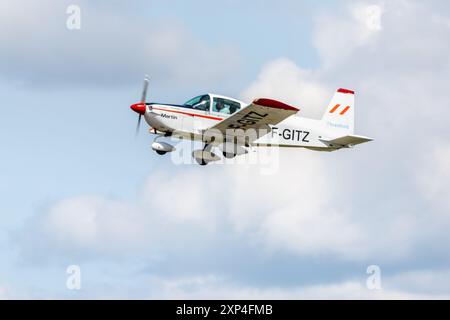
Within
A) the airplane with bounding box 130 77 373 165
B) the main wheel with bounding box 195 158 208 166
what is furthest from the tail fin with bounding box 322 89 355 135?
the main wheel with bounding box 195 158 208 166

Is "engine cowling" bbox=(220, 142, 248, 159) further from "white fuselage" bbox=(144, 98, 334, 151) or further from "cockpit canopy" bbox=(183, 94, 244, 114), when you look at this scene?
"cockpit canopy" bbox=(183, 94, 244, 114)

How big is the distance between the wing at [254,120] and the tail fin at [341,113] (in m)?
3.84

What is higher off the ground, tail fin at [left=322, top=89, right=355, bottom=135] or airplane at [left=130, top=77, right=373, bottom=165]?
tail fin at [left=322, top=89, right=355, bottom=135]

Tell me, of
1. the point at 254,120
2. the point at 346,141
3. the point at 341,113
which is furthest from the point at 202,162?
the point at 341,113

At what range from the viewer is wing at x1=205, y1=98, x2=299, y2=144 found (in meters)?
33.2

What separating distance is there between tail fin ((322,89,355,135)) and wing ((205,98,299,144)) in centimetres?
384

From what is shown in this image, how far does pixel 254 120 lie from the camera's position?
114ft

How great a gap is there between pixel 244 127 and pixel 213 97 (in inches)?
59.7

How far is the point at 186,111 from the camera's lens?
3553cm

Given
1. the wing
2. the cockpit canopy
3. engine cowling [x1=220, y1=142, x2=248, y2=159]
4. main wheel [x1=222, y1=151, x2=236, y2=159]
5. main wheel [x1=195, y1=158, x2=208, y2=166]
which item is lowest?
main wheel [x1=195, y1=158, x2=208, y2=166]
